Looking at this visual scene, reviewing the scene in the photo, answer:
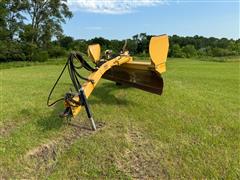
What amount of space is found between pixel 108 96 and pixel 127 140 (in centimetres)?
241

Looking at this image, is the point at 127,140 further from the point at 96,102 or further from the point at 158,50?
the point at 96,102

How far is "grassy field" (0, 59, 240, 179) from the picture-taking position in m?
3.52

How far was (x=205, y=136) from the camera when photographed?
4.28 m

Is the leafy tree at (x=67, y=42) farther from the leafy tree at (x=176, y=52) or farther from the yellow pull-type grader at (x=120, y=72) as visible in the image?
the yellow pull-type grader at (x=120, y=72)

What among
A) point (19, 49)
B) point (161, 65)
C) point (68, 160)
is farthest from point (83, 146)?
point (19, 49)

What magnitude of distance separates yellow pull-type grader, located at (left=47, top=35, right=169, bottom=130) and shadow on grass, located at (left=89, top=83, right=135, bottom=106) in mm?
331

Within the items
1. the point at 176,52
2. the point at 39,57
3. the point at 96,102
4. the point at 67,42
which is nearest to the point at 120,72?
the point at 96,102

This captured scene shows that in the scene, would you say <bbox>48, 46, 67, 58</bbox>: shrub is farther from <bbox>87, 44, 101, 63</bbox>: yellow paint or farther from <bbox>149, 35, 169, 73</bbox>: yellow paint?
<bbox>149, 35, 169, 73</bbox>: yellow paint

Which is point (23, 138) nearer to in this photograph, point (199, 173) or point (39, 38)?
point (199, 173)

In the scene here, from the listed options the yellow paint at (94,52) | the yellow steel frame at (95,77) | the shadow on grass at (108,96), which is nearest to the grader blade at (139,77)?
the yellow steel frame at (95,77)

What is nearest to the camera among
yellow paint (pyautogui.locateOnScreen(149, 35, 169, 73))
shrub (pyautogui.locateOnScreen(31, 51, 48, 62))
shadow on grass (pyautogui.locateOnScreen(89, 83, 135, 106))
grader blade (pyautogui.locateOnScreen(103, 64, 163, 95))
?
yellow paint (pyautogui.locateOnScreen(149, 35, 169, 73))

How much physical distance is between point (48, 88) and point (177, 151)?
5.05 metres

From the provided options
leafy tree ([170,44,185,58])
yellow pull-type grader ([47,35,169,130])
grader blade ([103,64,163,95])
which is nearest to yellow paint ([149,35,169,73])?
yellow pull-type grader ([47,35,169,130])

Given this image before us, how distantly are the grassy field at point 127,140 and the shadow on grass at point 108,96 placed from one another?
20 millimetres
